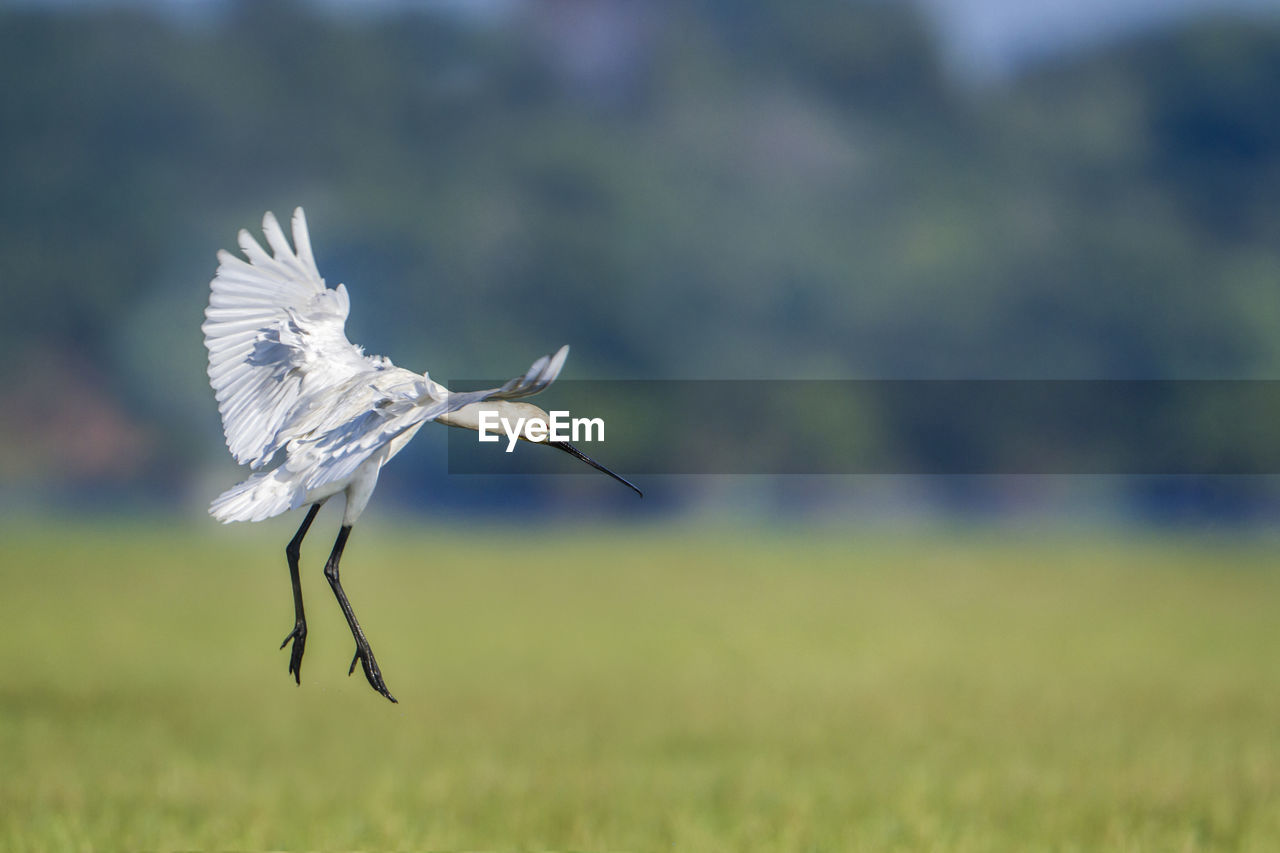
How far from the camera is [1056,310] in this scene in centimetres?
8700

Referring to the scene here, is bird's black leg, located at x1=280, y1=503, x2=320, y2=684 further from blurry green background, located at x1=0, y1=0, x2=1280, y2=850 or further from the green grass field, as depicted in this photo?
the green grass field

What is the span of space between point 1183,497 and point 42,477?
52014 millimetres

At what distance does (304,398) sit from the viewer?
347 centimetres

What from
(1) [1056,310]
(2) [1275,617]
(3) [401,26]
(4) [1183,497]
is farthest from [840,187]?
(2) [1275,617]

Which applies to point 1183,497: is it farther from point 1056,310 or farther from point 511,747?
point 511,747

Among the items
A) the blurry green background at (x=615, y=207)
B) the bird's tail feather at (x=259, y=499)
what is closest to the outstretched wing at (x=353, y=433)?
the bird's tail feather at (x=259, y=499)

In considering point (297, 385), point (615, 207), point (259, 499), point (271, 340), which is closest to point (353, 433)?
point (259, 499)

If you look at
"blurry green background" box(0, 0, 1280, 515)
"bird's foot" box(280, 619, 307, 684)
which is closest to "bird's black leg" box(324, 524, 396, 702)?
"bird's foot" box(280, 619, 307, 684)

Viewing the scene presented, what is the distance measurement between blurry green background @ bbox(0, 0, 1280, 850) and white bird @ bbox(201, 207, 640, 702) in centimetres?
26

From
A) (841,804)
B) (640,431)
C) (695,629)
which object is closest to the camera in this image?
(841,804)

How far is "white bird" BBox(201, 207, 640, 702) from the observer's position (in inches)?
118

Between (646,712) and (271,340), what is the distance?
37.9 ft

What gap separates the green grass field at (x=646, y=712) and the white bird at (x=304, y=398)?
4892 millimetres

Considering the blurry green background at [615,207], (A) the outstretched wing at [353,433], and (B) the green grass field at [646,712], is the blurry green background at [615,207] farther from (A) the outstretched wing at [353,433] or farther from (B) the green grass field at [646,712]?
(A) the outstretched wing at [353,433]
